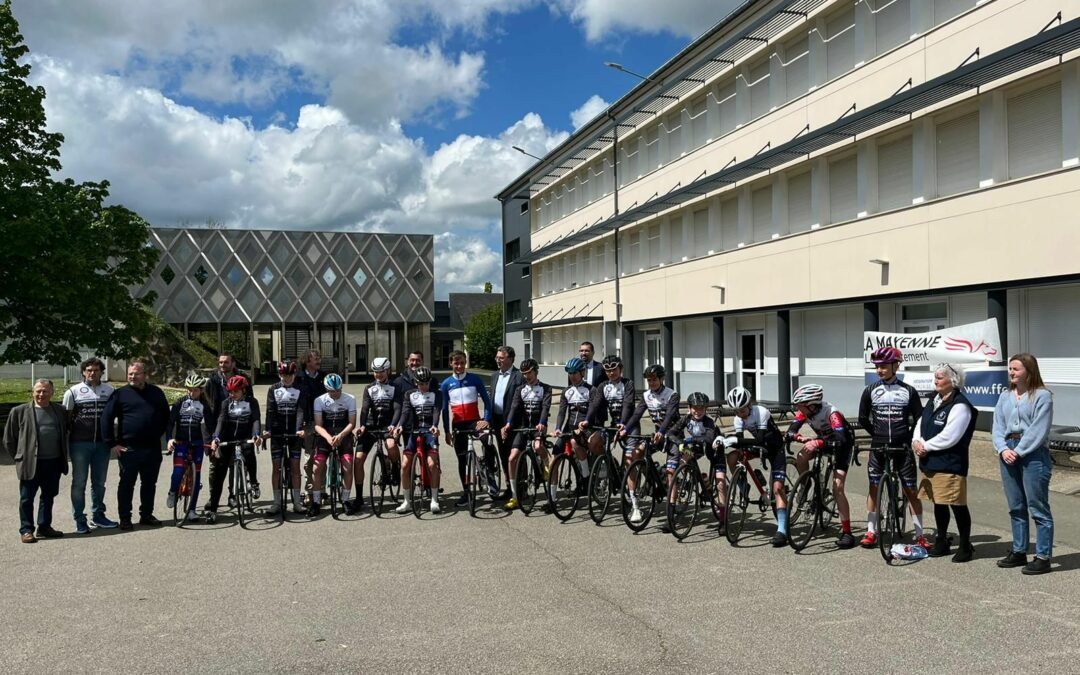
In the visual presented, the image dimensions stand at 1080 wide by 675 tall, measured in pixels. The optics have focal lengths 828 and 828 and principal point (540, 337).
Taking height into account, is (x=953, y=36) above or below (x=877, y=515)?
above

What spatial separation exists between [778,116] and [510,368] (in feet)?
52.4

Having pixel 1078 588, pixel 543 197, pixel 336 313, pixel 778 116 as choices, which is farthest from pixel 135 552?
pixel 336 313

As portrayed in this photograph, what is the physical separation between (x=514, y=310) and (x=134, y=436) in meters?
42.4

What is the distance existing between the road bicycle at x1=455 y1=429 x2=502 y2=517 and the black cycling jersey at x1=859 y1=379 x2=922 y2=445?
161 inches

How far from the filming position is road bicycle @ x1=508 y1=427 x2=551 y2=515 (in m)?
9.13

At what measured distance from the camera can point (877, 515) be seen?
7199 mm

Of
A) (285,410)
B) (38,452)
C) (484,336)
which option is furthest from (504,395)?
(484,336)

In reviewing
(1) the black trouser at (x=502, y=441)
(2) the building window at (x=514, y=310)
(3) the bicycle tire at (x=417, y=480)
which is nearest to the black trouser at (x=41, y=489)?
(3) the bicycle tire at (x=417, y=480)

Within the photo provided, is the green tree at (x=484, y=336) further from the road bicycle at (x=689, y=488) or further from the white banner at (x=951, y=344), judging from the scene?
the road bicycle at (x=689, y=488)

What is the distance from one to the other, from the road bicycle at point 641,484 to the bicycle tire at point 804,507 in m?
1.37

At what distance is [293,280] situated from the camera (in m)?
56.7

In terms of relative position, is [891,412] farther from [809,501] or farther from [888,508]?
[809,501]

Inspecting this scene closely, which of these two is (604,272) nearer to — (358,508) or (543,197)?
(543,197)

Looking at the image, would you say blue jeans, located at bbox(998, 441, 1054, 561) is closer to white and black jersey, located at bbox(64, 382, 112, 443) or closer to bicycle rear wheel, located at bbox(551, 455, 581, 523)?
bicycle rear wheel, located at bbox(551, 455, 581, 523)
